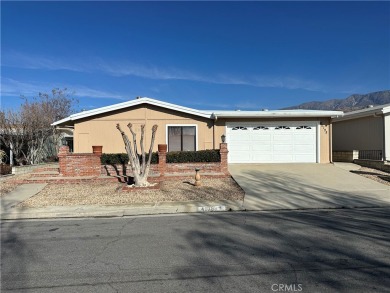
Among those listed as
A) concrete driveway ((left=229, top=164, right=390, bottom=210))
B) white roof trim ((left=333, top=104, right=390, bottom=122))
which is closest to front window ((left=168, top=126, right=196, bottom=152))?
concrete driveway ((left=229, top=164, right=390, bottom=210))

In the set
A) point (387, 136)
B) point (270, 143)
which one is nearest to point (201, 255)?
point (270, 143)

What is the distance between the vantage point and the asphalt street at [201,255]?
3861 millimetres

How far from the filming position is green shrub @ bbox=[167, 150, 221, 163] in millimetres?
13767

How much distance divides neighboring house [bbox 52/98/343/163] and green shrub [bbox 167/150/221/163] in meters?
2.70

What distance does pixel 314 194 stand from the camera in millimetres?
10227

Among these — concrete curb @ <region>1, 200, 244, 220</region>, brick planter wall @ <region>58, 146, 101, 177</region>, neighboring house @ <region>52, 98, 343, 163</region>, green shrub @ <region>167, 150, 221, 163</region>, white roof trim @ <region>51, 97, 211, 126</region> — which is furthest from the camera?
neighboring house @ <region>52, 98, 343, 163</region>

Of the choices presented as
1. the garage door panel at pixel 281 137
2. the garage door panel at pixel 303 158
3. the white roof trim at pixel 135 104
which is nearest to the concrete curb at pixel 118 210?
the white roof trim at pixel 135 104

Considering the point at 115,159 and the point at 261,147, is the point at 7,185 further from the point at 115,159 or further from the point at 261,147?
the point at 261,147

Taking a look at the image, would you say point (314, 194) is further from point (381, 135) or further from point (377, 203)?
point (381, 135)

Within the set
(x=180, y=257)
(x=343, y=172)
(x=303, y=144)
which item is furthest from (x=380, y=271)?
(x=303, y=144)

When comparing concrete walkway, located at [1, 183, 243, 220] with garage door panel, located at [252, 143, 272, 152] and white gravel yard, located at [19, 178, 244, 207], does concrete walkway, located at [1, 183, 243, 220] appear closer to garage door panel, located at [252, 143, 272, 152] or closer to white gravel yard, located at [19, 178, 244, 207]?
white gravel yard, located at [19, 178, 244, 207]

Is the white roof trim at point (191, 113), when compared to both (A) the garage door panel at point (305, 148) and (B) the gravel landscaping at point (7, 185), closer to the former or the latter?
(A) the garage door panel at point (305, 148)

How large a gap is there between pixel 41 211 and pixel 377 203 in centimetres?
954

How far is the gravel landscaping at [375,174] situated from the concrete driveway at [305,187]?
42 centimetres
